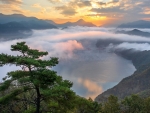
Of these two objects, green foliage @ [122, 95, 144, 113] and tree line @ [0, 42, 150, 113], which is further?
green foliage @ [122, 95, 144, 113]

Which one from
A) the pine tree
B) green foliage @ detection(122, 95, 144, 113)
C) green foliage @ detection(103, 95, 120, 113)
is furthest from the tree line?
green foliage @ detection(122, 95, 144, 113)

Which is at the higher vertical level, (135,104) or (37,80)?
(135,104)

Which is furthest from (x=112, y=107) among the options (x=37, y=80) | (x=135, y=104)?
(x=37, y=80)

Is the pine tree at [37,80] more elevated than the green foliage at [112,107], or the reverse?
the green foliage at [112,107]

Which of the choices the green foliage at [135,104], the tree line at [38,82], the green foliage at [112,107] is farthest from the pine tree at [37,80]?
the green foliage at [135,104]

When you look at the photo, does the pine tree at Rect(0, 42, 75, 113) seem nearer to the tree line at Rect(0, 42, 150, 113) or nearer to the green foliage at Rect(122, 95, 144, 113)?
the tree line at Rect(0, 42, 150, 113)

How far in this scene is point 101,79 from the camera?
19712 centimetres

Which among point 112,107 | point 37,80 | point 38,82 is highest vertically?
point 112,107

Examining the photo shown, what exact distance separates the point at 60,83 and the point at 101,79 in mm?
188703

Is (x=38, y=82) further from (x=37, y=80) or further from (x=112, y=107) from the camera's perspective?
(x=112, y=107)

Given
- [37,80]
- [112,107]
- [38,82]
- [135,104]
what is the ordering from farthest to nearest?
[135,104] < [112,107] < [37,80] < [38,82]

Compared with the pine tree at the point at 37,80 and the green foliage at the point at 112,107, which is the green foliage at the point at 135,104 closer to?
the green foliage at the point at 112,107

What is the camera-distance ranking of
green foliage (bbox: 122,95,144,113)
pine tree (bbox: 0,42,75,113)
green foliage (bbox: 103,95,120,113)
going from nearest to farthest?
pine tree (bbox: 0,42,75,113)
green foliage (bbox: 103,95,120,113)
green foliage (bbox: 122,95,144,113)

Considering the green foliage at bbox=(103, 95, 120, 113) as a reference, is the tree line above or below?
below
